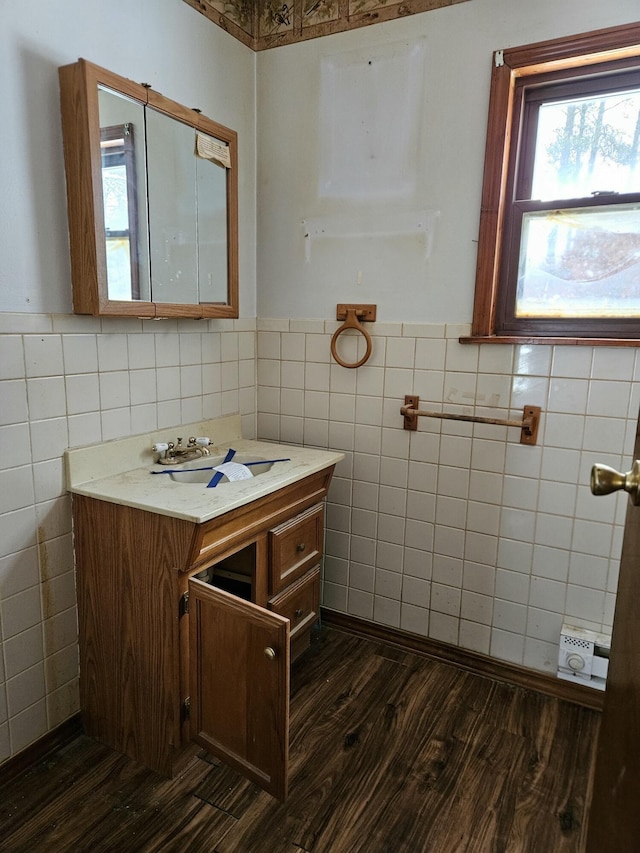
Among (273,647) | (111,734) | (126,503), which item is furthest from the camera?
(111,734)

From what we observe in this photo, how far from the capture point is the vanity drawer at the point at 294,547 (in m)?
1.85

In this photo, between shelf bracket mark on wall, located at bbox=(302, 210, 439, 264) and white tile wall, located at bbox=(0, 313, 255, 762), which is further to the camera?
shelf bracket mark on wall, located at bbox=(302, 210, 439, 264)

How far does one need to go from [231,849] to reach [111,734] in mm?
543

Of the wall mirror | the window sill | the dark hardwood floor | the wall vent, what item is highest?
the wall mirror

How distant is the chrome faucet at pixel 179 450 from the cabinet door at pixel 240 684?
1.87 feet

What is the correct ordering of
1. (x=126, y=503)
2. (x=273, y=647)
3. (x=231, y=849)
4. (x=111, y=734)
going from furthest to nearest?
(x=111, y=734), (x=126, y=503), (x=231, y=849), (x=273, y=647)

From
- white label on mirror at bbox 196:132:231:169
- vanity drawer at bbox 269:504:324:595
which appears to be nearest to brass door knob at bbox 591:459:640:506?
vanity drawer at bbox 269:504:324:595

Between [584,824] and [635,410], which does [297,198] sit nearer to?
[635,410]

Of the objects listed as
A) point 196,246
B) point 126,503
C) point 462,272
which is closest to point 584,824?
point 126,503

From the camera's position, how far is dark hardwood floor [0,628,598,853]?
143 centimetres

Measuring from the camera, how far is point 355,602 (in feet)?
7.84

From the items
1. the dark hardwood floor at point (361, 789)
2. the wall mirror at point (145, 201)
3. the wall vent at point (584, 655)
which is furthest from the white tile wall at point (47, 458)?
the wall vent at point (584, 655)

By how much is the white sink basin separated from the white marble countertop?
16mm

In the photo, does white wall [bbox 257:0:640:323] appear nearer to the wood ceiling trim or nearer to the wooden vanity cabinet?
the wood ceiling trim
